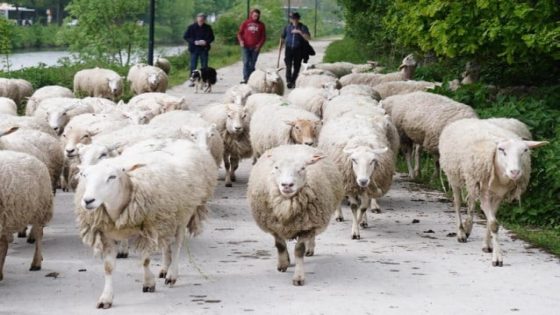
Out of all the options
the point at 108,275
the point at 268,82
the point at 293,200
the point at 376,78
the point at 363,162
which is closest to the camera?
the point at 108,275

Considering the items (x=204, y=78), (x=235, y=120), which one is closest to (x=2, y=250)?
(x=235, y=120)

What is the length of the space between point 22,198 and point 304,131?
4873 mm

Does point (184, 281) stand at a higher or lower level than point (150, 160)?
lower

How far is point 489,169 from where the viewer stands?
A: 982cm

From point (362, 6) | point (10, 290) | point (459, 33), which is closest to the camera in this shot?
point (10, 290)

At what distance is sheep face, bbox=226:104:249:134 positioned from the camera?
1380cm

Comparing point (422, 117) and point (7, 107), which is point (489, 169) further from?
point (7, 107)

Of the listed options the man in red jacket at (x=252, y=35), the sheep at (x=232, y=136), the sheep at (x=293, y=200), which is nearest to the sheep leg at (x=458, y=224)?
the sheep at (x=293, y=200)

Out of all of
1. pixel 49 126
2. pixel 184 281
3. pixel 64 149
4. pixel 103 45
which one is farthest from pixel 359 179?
pixel 103 45

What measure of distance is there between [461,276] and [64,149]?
4.92 metres

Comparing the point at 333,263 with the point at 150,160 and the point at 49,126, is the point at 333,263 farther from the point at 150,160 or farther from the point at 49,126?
the point at 49,126

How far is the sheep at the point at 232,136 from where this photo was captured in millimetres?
13867

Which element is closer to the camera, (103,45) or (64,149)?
(64,149)

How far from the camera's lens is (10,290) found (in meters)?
8.25
